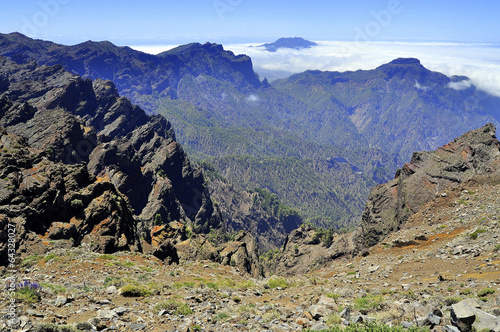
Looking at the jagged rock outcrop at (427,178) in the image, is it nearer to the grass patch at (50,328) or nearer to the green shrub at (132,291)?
the green shrub at (132,291)

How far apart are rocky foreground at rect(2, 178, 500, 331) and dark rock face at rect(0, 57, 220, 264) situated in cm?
637

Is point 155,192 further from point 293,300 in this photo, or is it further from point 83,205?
point 293,300

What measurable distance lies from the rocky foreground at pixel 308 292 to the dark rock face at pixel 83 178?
6365 millimetres

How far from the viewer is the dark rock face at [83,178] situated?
37.8 meters

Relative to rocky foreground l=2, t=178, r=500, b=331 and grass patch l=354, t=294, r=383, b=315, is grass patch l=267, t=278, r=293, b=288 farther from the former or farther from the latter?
grass patch l=354, t=294, r=383, b=315

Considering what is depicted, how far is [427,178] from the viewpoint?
156 ft

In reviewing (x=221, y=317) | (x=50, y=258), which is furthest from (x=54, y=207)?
(x=221, y=317)

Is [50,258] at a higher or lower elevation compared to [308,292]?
higher

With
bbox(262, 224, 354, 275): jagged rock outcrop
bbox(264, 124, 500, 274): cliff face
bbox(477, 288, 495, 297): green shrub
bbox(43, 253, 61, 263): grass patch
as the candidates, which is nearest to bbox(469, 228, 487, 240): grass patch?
bbox(264, 124, 500, 274): cliff face

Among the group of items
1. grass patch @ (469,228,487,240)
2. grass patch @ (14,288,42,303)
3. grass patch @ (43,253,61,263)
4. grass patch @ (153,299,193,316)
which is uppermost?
grass patch @ (14,288,42,303)

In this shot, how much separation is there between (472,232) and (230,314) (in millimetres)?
24713

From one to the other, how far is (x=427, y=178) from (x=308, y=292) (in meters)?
31.6

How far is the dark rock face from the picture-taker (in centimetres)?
3781

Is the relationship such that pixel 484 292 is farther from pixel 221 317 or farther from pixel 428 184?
pixel 428 184
